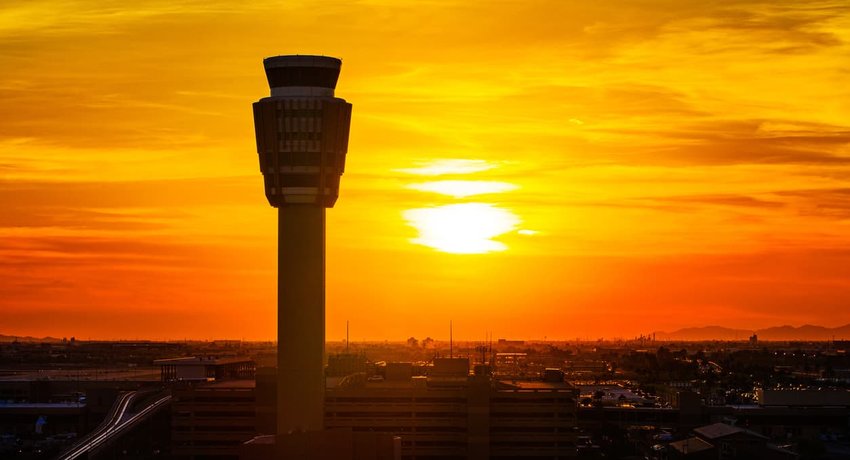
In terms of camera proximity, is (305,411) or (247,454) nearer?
(247,454)

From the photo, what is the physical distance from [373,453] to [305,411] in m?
62.5

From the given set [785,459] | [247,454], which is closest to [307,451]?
[247,454]

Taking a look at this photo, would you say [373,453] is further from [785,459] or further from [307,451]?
[785,459]

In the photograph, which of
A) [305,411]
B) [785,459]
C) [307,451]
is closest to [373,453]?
[307,451]

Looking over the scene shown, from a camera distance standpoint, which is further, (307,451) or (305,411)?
(305,411)

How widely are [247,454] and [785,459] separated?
296ft

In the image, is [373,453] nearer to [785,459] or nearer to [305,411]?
[305,411]

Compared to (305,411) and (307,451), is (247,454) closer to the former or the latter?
(307,451)

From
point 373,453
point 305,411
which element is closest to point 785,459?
point 305,411

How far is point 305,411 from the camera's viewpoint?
200 meters

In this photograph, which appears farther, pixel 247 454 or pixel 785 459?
pixel 785 459

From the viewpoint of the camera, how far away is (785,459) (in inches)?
7869

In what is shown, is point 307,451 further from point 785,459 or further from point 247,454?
point 785,459

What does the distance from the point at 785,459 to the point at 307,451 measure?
8779 centimetres
